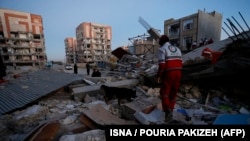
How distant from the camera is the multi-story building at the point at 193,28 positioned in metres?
19.7

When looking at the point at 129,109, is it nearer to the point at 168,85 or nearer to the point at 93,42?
the point at 168,85

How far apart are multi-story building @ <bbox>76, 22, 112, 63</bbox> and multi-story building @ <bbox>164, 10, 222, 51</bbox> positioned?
97.9 feet

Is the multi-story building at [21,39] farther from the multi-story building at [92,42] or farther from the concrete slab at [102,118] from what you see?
the concrete slab at [102,118]

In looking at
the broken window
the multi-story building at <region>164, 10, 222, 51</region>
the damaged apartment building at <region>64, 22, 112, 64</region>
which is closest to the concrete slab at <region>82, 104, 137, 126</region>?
the multi-story building at <region>164, 10, 222, 51</region>

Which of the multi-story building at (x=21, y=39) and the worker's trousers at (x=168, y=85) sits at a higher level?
the multi-story building at (x=21, y=39)

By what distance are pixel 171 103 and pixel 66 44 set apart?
7571cm

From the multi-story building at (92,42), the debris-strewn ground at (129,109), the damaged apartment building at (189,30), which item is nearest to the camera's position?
the debris-strewn ground at (129,109)

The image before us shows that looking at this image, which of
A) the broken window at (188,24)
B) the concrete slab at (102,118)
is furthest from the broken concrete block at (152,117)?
the broken window at (188,24)

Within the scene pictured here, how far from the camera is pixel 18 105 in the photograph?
3863 millimetres

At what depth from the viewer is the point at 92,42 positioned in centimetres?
5172

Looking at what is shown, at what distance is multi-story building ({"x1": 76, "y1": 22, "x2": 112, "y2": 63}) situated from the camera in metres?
50.7

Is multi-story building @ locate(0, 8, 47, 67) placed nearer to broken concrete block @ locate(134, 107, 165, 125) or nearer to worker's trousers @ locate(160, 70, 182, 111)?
broken concrete block @ locate(134, 107, 165, 125)

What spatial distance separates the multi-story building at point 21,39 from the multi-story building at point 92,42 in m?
14.7

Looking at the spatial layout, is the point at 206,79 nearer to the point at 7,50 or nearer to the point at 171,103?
the point at 171,103
